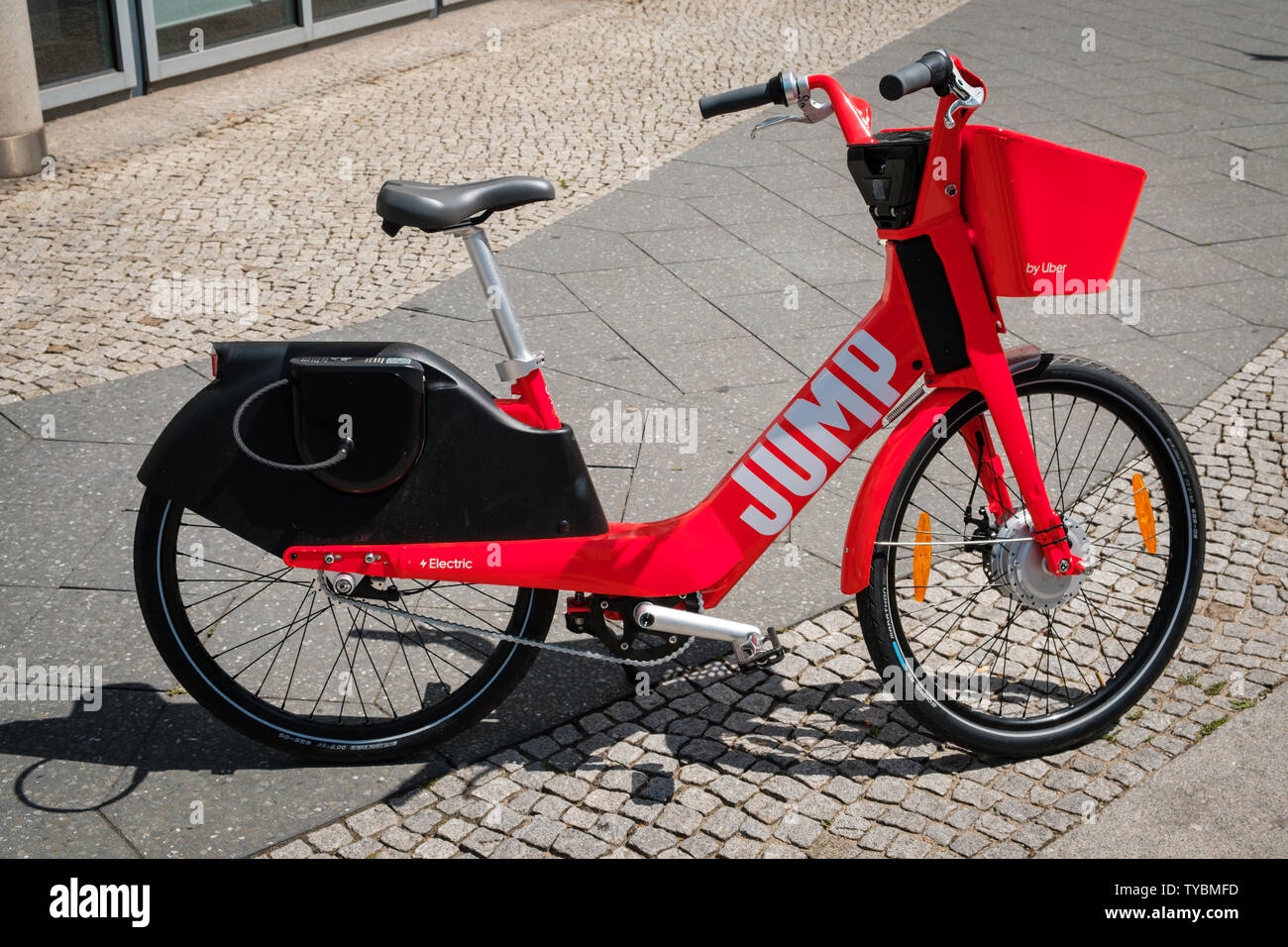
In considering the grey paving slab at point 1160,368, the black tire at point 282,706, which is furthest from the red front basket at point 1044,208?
the grey paving slab at point 1160,368

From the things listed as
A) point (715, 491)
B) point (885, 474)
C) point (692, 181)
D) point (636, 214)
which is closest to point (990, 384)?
point (885, 474)

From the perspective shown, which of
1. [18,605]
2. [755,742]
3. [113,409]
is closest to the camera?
[755,742]

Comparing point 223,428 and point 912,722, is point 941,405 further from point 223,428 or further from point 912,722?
point 223,428

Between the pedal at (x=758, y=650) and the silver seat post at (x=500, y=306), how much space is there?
834mm

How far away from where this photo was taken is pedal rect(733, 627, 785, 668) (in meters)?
3.29

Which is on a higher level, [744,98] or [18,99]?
[744,98]

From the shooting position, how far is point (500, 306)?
312cm

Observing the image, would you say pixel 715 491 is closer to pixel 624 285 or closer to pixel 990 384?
pixel 990 384

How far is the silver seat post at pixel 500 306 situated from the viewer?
10.2ft

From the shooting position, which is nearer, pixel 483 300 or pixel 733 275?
pixel 483 300

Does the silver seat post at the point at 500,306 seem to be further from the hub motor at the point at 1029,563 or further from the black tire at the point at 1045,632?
the hub motor at the point at 1029,563

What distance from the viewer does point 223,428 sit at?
119 inches

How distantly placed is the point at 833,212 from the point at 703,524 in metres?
4.19

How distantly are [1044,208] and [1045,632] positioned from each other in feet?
4.70
